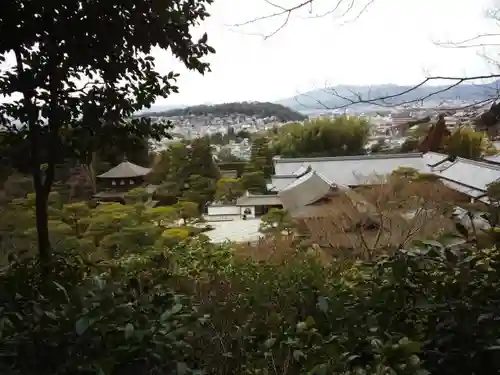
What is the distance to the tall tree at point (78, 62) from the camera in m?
1.14

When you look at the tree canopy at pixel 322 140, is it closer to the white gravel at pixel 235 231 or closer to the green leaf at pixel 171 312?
the white gravel at pixel 235 231

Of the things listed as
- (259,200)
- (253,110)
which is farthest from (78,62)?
(259,200)

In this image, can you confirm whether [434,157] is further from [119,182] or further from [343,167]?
Answer: [119,182]

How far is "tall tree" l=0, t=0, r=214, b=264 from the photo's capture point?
44.9 inches

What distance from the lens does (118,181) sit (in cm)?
495

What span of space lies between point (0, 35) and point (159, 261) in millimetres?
694

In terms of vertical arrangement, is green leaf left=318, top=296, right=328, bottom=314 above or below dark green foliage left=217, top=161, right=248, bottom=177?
above

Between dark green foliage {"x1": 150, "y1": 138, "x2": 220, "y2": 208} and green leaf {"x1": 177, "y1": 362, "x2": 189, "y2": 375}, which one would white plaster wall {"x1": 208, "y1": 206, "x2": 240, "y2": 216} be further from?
green leaf {"x1": 177, "y1": 362, "x2": 189, "y2": 375}

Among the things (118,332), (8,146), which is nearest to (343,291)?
(118,332)

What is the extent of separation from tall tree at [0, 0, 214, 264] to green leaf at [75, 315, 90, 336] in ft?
1.90

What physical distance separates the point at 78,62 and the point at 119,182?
3950 millimetres

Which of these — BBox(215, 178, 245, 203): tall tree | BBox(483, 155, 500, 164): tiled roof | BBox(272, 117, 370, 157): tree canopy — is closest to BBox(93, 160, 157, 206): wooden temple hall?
BBox(215, 178, 245, 203): tall tree

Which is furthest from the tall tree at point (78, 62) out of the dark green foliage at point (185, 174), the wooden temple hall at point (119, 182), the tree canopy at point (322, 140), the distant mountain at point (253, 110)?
the tree canopy at point (322, 140)

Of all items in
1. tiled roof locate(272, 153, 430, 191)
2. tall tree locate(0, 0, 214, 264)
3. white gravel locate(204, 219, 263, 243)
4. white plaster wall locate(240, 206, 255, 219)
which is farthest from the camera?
tiled roof locate(272, 153, 430, 191)
